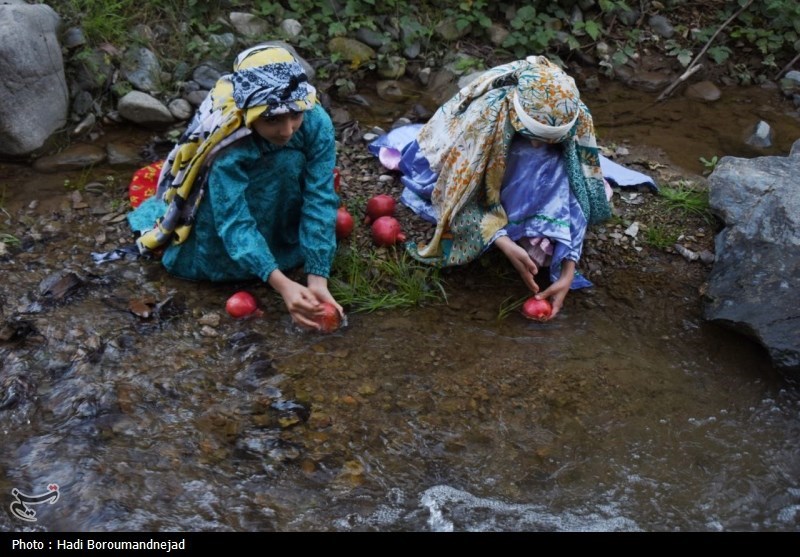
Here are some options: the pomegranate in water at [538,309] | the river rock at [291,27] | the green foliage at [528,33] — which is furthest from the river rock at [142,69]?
the pomegranate in water at [538,309]

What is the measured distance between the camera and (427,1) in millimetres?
5672

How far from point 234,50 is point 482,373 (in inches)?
113

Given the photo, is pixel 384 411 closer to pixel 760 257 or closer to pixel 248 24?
pixel 760 257

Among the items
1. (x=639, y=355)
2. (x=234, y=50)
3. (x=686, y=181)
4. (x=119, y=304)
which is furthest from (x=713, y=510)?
(x=234, y=50)

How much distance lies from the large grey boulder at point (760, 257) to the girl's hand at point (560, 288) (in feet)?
2.23

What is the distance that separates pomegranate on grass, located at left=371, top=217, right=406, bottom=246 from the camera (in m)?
4.02

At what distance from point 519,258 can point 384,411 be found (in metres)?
0.93

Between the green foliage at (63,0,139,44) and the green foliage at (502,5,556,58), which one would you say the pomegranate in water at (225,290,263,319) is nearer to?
the green foliage at (63,0,139,44)

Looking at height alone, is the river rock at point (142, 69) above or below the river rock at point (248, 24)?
below

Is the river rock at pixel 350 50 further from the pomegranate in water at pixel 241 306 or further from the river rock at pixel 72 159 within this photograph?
the pomegranate in water at pixel 241 306

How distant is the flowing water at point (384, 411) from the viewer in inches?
114

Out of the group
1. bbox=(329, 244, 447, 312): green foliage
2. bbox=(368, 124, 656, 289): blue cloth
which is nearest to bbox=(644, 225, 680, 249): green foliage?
bbox=(368, 124, 656, 289): blue cloth

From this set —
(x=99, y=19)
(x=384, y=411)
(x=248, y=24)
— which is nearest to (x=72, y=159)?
(x=99, y=19)

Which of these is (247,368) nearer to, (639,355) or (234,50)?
(639,355)
